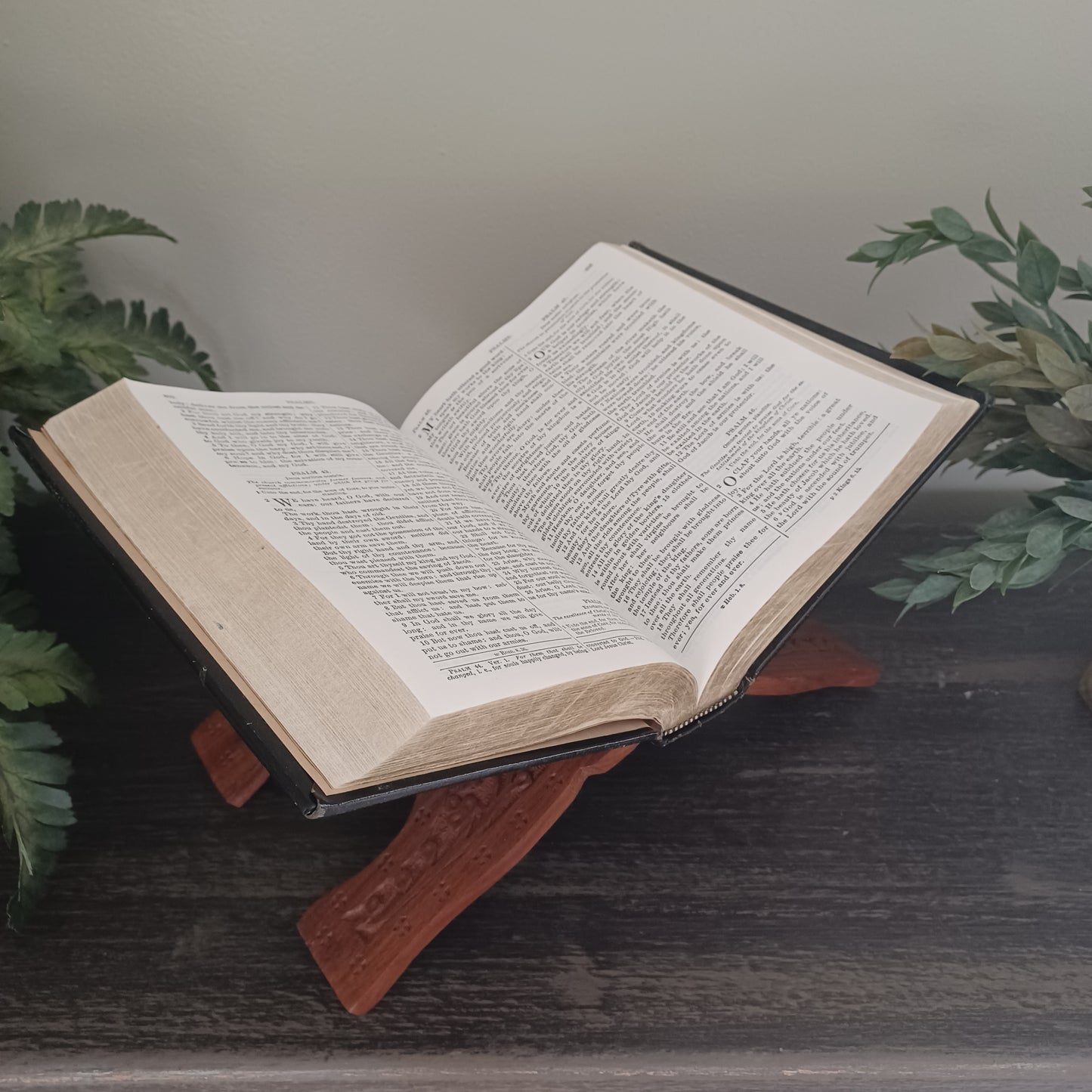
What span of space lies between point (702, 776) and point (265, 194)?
649mm

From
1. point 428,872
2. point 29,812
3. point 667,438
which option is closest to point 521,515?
point 667,438

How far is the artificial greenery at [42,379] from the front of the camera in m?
0.54

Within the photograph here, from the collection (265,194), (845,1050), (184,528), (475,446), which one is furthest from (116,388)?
(845,1050)

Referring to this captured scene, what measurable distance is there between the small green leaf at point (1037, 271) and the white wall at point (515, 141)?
23cm

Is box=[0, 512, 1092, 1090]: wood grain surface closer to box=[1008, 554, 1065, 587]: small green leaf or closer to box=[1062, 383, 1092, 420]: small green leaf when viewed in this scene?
box=[1008, 554, 1065, 587]: small green leaf

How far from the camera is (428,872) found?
58 centimetres

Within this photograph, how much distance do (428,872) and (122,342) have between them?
0.48 metres

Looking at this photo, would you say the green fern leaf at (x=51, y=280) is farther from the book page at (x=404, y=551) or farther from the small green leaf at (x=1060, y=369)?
the small green leaf at (x=1060, y=369)

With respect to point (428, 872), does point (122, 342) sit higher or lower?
higher

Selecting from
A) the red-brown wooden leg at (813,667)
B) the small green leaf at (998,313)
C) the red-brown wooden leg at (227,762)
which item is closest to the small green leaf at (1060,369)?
the small green leaf at (998,313)

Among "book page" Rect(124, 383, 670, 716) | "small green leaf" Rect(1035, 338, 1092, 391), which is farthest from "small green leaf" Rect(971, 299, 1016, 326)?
"book page" Rect(124, 383, 670, 716)

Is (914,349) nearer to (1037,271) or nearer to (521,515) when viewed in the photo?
(1037,271)

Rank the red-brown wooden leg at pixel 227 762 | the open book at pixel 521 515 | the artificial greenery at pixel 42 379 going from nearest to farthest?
the open book at pixel 521 515 → the artificial greenery at pixel 42 379 → the red-brown wooden leg at pixel 227 762

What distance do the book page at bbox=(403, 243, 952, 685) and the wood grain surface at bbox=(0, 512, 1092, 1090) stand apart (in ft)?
0.59
